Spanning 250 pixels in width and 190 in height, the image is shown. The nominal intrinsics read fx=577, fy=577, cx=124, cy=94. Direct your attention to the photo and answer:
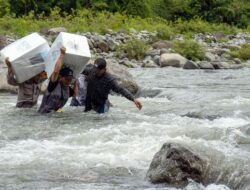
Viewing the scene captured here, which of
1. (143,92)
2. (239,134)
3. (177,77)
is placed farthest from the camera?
(177,77)

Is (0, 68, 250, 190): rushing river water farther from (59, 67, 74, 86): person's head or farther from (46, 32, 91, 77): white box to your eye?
(46, 32, 91, 77): white box

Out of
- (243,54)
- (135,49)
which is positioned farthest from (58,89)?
(243,54)

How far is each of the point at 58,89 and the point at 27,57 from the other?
2.71 ft

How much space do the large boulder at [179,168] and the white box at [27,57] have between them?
4.69 metres

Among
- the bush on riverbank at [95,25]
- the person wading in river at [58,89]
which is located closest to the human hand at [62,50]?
the person wading in river at [58,89]

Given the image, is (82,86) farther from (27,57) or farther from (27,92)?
(27,57)

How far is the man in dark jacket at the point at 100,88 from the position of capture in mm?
9328

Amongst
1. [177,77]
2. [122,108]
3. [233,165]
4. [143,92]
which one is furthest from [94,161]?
[177,77]

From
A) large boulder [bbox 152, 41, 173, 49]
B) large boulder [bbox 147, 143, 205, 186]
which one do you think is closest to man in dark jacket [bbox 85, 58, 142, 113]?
large boulder [bbox 147, 143, 205, 186]

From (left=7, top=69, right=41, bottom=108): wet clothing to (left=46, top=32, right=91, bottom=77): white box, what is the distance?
551mm

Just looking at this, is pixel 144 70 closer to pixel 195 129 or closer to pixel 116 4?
pixel 195 129

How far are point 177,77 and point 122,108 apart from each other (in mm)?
6009

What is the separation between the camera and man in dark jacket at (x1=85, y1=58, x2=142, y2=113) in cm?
933

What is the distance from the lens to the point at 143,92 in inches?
505
